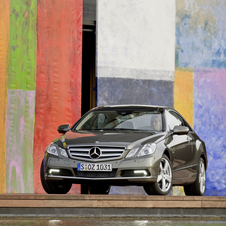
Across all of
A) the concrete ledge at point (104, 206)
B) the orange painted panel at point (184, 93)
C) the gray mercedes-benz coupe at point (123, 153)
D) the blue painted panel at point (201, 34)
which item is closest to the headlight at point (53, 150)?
the gray mercedes-benz coupe at point (123, 153)

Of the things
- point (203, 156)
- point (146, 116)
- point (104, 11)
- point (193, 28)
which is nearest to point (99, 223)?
point (146, 116)

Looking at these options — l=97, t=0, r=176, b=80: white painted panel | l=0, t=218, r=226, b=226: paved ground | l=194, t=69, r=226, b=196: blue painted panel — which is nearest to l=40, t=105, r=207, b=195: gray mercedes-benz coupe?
l=0, t=218, r=226, b=226: paved ground

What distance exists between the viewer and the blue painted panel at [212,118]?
16.2m

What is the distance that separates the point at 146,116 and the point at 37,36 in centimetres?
617

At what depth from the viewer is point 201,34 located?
1667cm

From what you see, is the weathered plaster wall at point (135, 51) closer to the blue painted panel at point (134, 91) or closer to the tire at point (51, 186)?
the blue painted panel at point (134, 91)

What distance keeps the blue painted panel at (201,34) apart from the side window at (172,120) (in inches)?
231

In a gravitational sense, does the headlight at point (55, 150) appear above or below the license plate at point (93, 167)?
above

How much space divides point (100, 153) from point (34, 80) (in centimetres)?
673

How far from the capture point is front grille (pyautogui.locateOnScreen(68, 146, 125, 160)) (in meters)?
8.42

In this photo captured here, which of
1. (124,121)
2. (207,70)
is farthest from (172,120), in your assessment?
(207,70)

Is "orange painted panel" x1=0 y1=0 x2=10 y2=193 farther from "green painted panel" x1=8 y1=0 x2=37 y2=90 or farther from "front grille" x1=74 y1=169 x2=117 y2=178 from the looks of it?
"front grille" x1=74 y1=169 x2=117 y2=178

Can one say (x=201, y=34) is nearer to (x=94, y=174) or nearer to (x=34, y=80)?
(x=34, y=80)

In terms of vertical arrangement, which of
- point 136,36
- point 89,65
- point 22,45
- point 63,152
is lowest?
point 63,152
